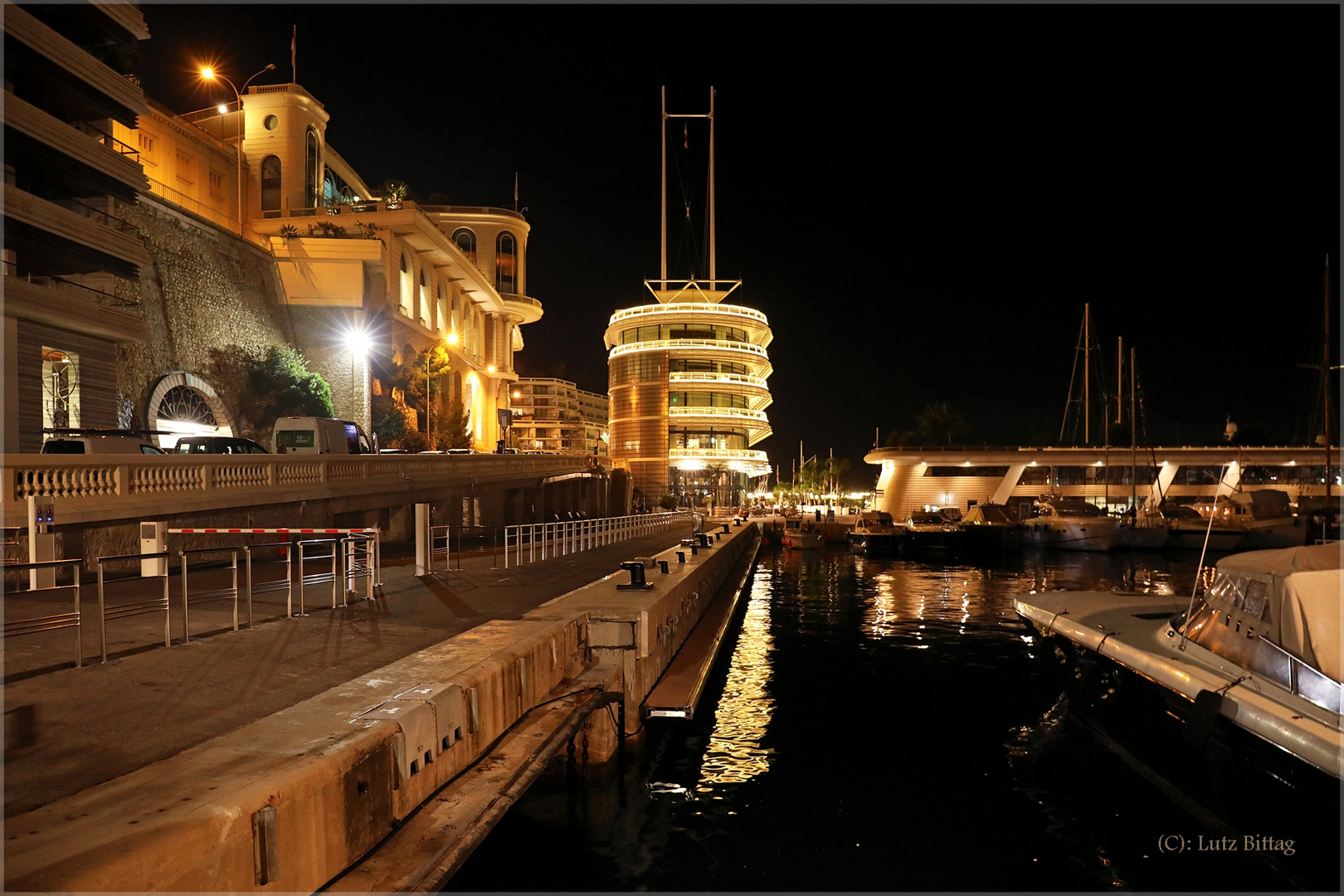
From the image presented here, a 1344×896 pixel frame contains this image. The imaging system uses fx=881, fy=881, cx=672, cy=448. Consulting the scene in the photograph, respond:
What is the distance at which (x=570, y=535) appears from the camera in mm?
32594

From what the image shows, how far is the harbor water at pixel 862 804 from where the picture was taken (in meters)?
8.23

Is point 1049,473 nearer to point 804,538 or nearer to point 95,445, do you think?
point 804,538

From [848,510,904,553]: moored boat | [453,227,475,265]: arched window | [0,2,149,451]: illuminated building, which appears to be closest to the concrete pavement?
[0,2,149,451]: illuminated building

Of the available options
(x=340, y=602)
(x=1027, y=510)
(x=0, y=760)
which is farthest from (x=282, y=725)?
(x=1027, y=510)

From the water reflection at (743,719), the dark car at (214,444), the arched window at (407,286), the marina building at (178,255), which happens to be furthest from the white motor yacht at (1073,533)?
the dark car at (214,444)

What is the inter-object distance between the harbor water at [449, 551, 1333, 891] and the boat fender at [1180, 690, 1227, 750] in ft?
3.18

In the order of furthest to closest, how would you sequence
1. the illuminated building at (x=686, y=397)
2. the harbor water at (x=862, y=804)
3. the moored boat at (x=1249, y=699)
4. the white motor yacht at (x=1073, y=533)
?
the illuminated building at (x=686, y=397) < the white motor yacht at (x=1073, y=533) < the harbor water at (x=862, y=804) < the moored boat at (x=1249, y=699)

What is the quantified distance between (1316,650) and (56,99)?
38.0 metres

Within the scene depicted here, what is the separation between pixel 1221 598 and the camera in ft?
32.9

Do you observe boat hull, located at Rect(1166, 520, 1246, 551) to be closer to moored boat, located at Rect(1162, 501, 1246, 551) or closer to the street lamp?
moored boat, located at Rect(1162, 501, 1246, 551)

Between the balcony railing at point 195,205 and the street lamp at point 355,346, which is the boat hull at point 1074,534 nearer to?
the street lamp at point 355,346

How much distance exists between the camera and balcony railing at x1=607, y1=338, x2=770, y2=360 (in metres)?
109

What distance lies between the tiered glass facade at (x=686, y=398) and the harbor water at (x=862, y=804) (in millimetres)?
90653

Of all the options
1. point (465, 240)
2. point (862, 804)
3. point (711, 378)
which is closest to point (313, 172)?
point (465, 240)
